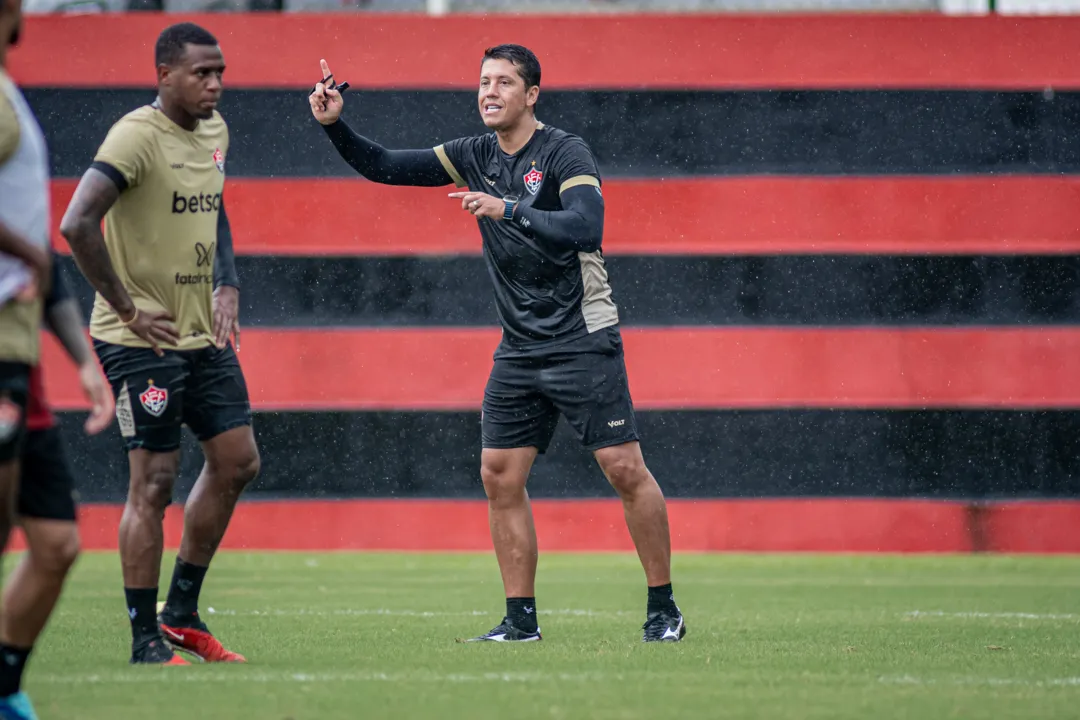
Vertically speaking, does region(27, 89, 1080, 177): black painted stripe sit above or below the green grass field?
above

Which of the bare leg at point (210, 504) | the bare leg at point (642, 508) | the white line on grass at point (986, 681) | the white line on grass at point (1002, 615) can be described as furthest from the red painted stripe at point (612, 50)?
the white line on grass at point (986, 681)

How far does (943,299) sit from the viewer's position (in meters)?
10.6

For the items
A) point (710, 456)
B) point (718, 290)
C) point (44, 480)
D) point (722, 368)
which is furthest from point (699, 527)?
point (44, 480)

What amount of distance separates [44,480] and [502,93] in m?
2.64

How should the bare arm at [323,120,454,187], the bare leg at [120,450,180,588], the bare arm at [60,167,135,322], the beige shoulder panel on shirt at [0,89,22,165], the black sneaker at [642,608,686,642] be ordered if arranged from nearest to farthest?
the beige shoulder panel on shirt at [0,89,22,165] < the bare arm at [60,167,135,322] < the bare leg at [120,450,180,588] < the black sneaker at [642,608,686,642] < the bare arm at [323,120,454,187]

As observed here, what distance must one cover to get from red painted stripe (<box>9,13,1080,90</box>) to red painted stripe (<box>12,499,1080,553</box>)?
2870 mm

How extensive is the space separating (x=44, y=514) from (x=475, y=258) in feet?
23.4

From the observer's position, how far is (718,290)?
10766 millimetres

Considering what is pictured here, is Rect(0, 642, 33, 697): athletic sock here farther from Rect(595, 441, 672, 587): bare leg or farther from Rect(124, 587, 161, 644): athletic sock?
Rect(595, 441, 672, 587): bare leg

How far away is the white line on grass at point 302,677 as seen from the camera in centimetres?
473

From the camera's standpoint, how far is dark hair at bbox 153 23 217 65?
17.4 ft

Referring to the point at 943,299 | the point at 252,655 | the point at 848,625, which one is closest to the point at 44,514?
the point at 252,655

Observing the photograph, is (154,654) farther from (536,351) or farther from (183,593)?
(536,351)

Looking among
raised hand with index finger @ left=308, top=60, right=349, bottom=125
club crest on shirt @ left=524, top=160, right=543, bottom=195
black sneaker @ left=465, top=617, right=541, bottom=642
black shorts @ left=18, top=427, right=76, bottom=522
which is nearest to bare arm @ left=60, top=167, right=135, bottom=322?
raised hand with index finger @ left=308, top=60, right=349, bottom=125
